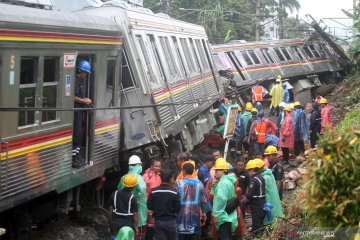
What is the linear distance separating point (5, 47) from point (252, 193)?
3.54 meters

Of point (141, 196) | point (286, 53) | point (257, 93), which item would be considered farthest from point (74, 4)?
point (286, 53)

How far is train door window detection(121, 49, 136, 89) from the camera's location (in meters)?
9.01

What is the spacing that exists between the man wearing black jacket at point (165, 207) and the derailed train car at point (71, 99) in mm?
1220

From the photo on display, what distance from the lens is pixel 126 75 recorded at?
9109mm

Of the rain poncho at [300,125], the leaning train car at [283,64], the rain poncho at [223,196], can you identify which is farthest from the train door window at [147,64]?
the leaning train car at [283,64]

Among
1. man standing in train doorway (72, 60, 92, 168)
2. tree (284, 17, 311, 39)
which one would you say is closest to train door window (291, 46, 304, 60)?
tree (284, 17, 311, 39)

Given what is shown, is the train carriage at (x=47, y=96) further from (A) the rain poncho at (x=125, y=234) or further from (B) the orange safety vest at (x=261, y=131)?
(B) the orange safety vest at (x=261, y=131)

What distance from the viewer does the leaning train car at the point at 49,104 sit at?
242 inches

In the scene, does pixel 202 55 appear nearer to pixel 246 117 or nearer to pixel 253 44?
pixel 246 117

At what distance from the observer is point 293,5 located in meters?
51.4

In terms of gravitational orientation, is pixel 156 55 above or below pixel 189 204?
above

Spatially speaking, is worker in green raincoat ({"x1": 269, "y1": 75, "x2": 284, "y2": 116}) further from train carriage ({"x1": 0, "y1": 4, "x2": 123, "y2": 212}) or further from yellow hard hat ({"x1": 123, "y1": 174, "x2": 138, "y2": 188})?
yellow hard hat ({"x1": 123, "y1": 174, "x2": 138, "y2": 188})

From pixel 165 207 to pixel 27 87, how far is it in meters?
2.03

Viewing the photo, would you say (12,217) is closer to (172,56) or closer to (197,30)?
(172,56)
